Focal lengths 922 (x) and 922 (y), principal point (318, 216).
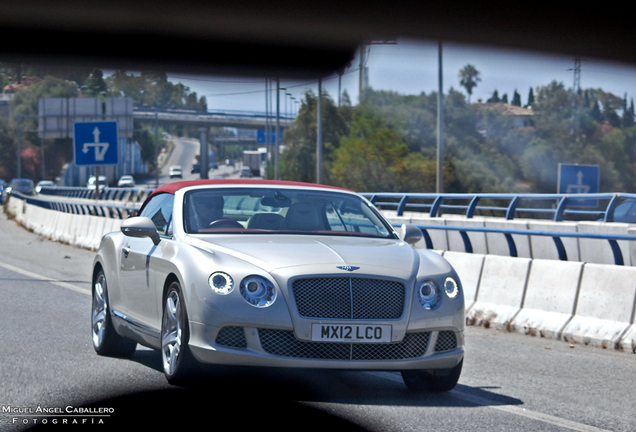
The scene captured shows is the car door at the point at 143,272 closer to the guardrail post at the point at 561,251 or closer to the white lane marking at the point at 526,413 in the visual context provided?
the white lane marking at the point at 526,413

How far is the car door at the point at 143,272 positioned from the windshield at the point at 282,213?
0.30 meters

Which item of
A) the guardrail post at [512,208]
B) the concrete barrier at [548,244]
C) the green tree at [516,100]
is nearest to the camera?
the guardrail post at [512,208]

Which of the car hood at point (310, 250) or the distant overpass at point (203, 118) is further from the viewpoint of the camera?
the distant overpass at point (203, 118)

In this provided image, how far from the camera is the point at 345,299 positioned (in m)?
5.73

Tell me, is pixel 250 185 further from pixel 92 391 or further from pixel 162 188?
pixel 92 391

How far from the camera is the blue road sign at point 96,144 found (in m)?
24.0

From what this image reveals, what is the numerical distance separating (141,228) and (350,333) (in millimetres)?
1916

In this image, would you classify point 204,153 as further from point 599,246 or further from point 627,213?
point 627,213

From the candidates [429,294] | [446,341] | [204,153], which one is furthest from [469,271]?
[204,153]

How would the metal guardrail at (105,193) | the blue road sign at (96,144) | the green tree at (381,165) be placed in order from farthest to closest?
the green tree at (381,165)
the metal guardrail at (105,193)
the blue road sign at (96,144)

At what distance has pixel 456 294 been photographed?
6.16m

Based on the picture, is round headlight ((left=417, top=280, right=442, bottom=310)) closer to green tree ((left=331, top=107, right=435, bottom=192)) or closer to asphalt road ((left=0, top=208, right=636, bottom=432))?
asphalt road ((left=0, top=208, right=636, bottom=432))

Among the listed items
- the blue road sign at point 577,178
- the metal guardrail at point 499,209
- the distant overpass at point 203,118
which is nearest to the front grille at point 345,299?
the metal guardrail at point 499,209

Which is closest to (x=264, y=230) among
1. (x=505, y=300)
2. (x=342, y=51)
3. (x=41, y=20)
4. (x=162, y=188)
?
(x=162, y=188)
